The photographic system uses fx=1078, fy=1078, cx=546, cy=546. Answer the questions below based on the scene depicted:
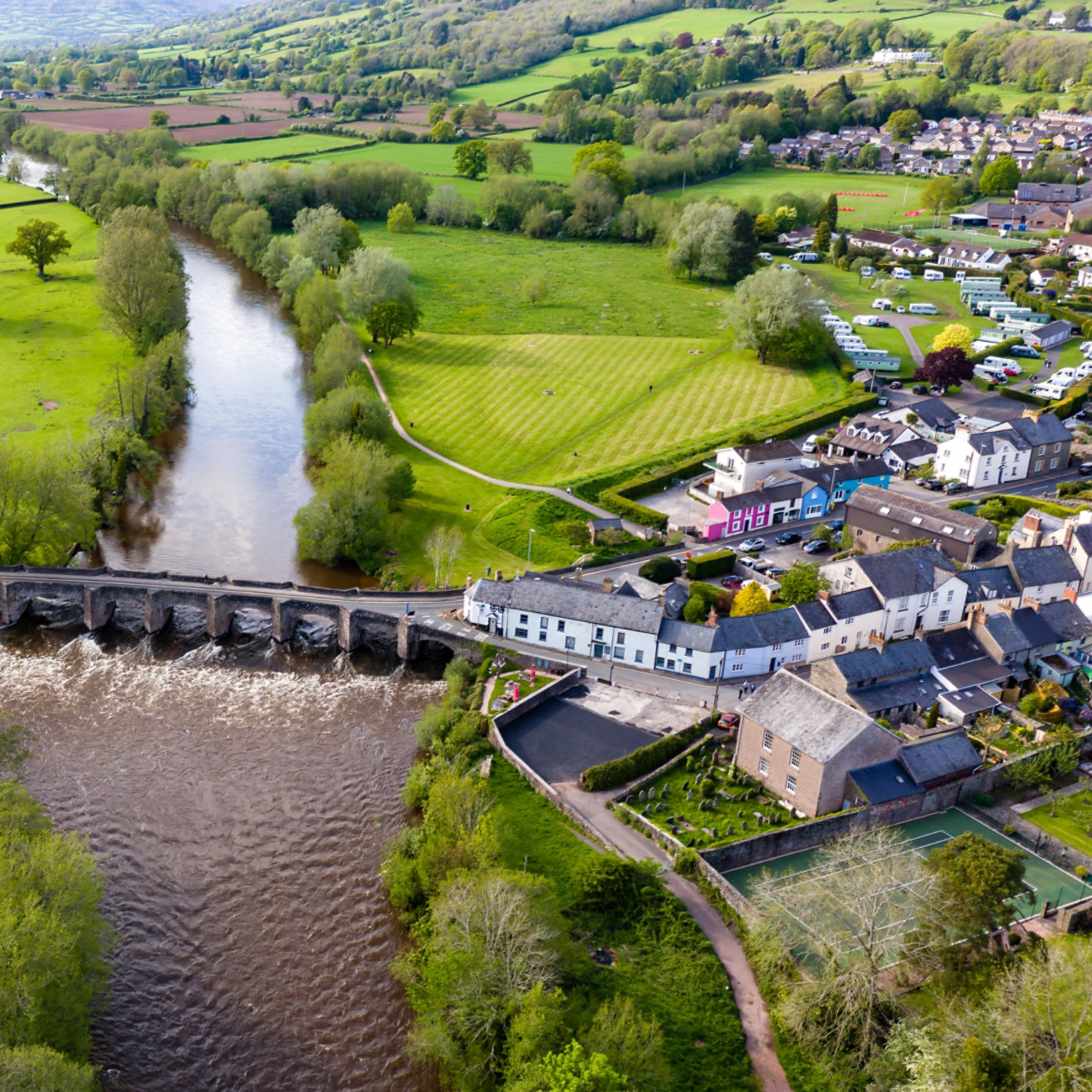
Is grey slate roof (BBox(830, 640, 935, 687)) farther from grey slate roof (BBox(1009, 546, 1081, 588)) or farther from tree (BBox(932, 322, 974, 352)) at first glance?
tree (BBox(932, 322, 974, 352))

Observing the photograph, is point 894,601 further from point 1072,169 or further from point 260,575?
point 1072,169

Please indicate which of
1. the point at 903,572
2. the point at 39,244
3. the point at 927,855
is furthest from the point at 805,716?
the point at 39,244

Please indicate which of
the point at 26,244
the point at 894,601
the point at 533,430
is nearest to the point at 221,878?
the point at 894,601

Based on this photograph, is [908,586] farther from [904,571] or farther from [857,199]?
[857,199]

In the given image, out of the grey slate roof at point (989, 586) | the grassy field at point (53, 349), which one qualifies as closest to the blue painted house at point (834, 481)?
the grey slate roof at point (989, 586)

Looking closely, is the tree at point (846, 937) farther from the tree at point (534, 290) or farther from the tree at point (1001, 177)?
the tree at point (1001, 177)

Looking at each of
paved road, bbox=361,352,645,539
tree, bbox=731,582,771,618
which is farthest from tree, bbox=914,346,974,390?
tree, bbox=731,582,771,618

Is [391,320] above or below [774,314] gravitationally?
below
